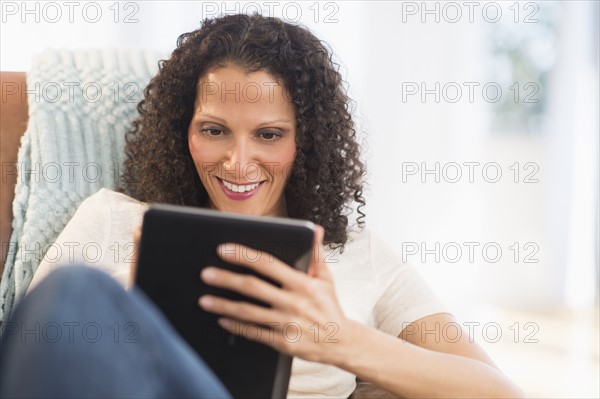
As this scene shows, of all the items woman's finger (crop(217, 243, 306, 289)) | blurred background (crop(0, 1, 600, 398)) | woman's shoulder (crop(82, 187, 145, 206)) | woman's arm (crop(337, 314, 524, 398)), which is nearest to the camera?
woman's finger (crop(217, 243, 306, 289))

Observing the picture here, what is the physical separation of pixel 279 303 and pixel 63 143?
0.72m

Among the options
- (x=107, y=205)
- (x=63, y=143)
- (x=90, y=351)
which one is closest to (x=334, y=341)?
(x=90, y=351)

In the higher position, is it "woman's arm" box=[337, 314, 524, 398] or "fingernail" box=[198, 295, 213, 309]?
"fingernail" box=[198, 295, 213, 309]

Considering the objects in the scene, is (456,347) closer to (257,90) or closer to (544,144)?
(257,90)

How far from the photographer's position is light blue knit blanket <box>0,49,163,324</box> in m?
1.61

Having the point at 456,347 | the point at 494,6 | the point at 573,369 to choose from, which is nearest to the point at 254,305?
the point at 456,347

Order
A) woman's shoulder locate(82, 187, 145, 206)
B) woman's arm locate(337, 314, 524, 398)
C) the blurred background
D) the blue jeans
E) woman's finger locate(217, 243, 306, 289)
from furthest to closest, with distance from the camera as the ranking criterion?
1. the blurred background
2. woman's shoulder locate(82, 187, 145, 206)
3. woman's arm locate(337, 314, 524, 398)
4. woman's finger locate(217, 243, 306, 289)
5. the blue jeans

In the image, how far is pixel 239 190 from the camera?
60.7 inches

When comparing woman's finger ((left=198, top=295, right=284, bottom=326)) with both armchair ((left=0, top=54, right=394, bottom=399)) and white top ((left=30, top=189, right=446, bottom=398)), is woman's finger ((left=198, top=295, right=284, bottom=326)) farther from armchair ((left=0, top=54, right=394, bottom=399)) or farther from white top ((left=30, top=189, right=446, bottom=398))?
armchair ((left=0, top=54, right=394, bottom=399))

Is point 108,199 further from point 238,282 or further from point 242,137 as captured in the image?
point 238,282

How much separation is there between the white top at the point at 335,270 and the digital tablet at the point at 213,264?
13.1 inches

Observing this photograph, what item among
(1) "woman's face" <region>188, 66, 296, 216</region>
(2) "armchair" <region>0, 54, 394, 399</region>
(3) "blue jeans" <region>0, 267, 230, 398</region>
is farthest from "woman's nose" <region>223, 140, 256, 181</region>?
(3) "blue jeans" <region>0, 267, 230, 398</region>

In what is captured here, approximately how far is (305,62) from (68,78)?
0.47 meters

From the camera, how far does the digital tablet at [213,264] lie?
1.11 metres
